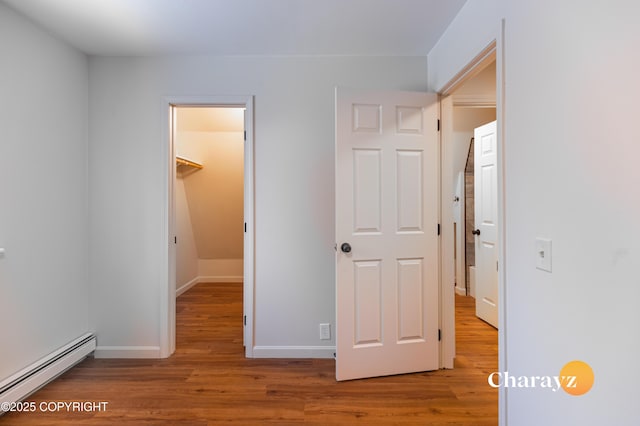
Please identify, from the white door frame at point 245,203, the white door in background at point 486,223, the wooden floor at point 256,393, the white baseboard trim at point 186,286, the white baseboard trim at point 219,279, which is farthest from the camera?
the white baseboard trim at point 219,279

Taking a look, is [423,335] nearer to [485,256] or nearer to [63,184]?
[485,256]

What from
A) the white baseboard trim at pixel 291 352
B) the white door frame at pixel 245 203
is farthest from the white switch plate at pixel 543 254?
the white door frame at pixel 245 203

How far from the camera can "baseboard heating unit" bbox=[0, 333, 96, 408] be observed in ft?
6.22

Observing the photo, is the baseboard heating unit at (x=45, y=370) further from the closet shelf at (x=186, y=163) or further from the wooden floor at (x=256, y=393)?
the closet shelf at (x=186, y=163)

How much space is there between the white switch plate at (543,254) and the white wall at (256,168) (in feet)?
5.27

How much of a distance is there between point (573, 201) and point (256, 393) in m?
2.05

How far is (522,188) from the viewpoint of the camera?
4.53 feet

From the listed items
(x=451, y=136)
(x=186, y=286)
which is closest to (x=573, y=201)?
(x=451, y=136)

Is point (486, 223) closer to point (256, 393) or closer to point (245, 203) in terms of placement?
point (245, 203)

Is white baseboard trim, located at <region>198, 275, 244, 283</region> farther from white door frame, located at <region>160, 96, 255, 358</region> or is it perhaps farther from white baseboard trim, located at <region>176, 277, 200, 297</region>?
white door frame, located at <region>160, 96, 255, 358</region>

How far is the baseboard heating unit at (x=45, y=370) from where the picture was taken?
6.22 ft

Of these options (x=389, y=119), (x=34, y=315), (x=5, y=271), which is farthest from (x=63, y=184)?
(x=389, y=119)

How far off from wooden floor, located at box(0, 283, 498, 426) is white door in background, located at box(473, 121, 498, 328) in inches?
24.2

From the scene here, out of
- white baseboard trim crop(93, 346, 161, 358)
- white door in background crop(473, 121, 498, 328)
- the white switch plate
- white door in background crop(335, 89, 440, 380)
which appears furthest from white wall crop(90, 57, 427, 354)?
the white switch plate
